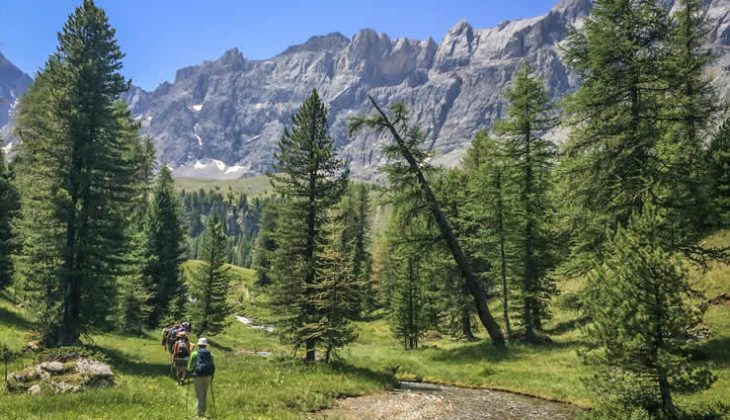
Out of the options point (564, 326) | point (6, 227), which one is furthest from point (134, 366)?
point (564, 326)

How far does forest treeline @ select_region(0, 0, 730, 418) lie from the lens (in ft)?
39.0

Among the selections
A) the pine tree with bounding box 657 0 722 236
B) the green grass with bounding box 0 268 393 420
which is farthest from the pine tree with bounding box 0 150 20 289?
the pine tree with bounding box 657 0 722 236

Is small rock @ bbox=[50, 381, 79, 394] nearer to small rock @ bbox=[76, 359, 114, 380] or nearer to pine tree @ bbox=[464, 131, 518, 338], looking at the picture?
small rock @ bbox=[76, 359, 114, 380]

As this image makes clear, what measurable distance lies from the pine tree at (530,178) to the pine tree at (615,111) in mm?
6889

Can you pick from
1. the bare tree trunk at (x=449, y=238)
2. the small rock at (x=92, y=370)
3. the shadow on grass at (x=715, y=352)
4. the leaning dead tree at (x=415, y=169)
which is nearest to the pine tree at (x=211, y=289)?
the leaning dead tree at (x=415, y=169)

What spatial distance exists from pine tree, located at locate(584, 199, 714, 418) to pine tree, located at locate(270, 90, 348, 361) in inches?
594

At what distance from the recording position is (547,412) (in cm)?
1627

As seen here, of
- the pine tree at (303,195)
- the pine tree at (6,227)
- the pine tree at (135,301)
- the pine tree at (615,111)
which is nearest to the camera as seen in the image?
the pine tree at (615,111)

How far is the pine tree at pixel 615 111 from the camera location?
65.4ft

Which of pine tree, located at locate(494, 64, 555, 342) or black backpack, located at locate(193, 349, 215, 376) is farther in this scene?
pine tree, located at locate(494, 64, 555, 342)

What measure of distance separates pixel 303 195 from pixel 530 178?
558 inches

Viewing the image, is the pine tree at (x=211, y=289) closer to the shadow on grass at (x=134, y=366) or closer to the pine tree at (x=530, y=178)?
the shadow on grass at (x=134, y=366)

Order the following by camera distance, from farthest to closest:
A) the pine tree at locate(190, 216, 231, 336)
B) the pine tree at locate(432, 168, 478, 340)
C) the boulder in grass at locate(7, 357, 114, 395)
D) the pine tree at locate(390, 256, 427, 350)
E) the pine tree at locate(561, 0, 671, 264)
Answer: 1. the pine tree at locate(190, 216, 231, 336)
2. the pine tree at locate(390, 256, 427, 350)
3. the pine tree at locate(432, 168, 478, 340)
4. the pine tree at locate(561, 0, 671, 264)
5. the boulder in grass at locate(7, 357, 114, 395)

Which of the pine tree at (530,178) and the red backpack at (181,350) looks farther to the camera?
the pine tree at (530,178)
